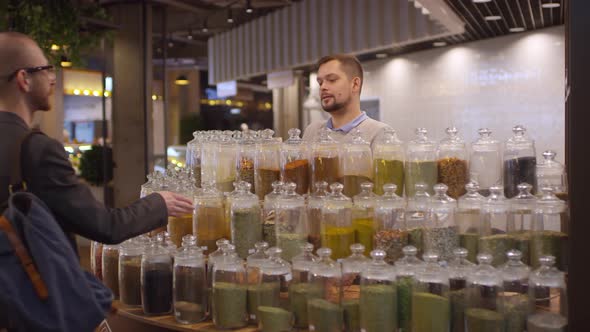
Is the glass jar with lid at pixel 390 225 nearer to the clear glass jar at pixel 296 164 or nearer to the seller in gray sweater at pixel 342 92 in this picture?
the clear glass jar at pixel 296 164

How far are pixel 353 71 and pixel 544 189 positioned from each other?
1.99 meters

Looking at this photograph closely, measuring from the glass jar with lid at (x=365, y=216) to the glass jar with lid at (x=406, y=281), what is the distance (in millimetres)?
260

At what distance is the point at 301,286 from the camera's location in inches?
86.9

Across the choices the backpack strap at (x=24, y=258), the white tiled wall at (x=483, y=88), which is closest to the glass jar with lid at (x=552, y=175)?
the backpack strap at (x=24, y=258)

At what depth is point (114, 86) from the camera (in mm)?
8125

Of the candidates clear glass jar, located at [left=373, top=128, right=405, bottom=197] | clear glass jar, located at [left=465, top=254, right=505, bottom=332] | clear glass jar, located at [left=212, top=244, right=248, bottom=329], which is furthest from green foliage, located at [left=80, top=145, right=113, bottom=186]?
clear glass jar, located at [left=465, top=254, right=505, bottom=332]

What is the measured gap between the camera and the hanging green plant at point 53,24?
5238 millimetres

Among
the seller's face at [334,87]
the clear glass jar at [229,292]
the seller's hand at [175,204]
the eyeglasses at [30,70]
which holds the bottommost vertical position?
the clear glass jar at [229,292]

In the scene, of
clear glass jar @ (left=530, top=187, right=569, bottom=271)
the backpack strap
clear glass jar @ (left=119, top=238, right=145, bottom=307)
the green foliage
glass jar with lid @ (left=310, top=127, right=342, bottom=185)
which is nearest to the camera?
the backpack strap

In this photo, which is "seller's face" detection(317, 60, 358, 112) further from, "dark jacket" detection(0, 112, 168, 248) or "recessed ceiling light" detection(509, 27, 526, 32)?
"recessed ceiling light" detection(509, 27, 526, 32)

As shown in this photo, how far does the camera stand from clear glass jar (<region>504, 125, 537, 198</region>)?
228 centimetres

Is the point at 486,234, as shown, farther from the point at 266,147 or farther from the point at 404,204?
the point at 266,147

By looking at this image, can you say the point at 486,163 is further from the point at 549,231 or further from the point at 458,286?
the point at 458,286

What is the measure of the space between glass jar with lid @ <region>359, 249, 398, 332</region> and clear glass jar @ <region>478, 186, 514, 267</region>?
14.2 inches
